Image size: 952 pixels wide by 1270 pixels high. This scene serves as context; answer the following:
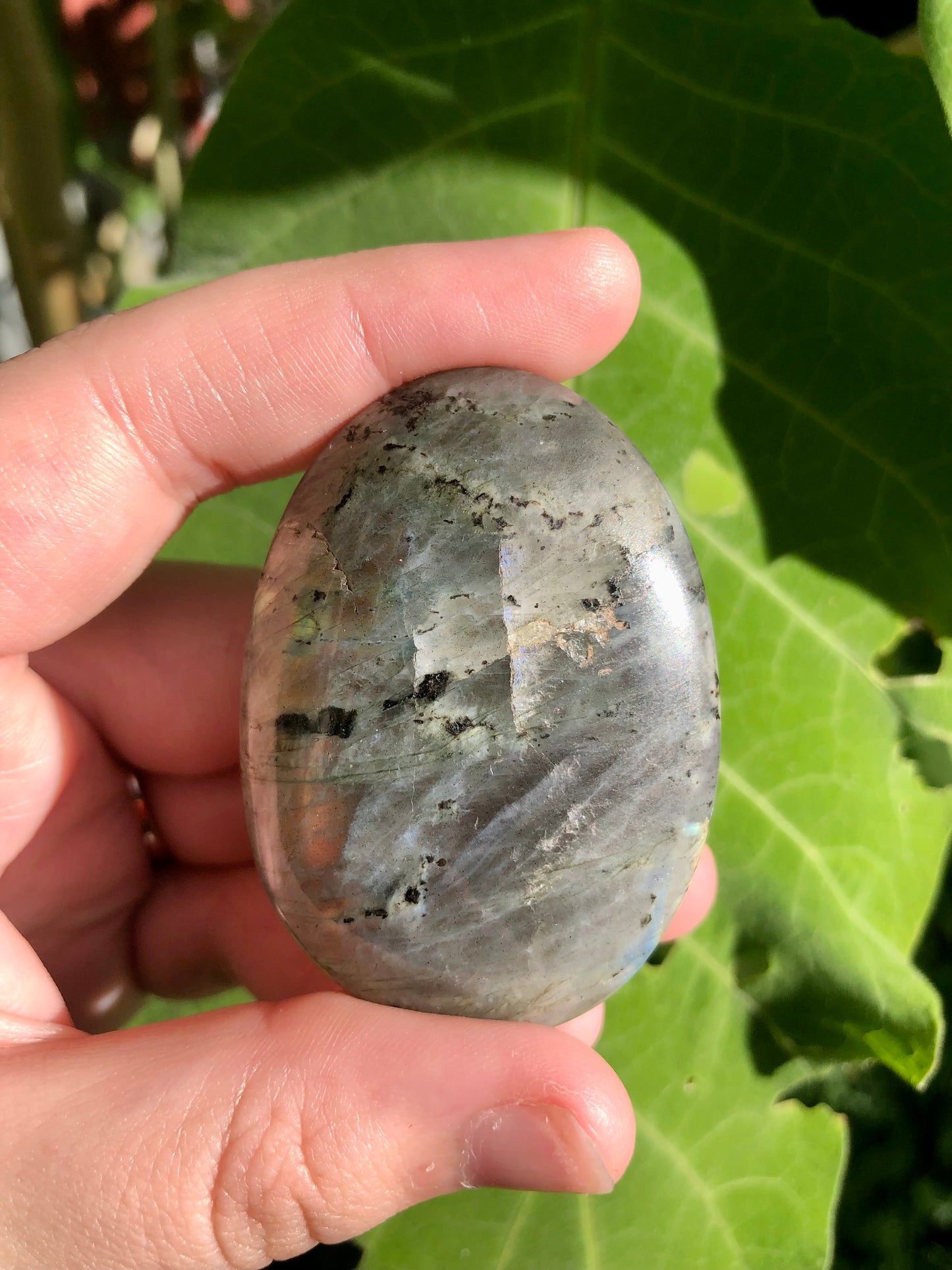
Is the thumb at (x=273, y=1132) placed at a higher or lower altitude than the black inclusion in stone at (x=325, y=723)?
lower

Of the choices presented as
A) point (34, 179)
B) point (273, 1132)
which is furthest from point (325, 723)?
point (34, 179)

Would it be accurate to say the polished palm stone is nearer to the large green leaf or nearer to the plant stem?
the large green leaf

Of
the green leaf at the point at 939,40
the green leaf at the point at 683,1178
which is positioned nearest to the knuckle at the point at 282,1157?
the green leaf at the point at 683,1178

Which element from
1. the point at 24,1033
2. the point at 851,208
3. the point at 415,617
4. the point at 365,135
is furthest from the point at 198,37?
the point at 24,1033

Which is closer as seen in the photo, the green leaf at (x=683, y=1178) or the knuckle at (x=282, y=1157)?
the knuckle at (x=282, y=1157)

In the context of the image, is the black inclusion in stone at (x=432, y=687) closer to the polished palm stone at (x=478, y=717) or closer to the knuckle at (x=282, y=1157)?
the polished palm stone at (x=478, y=717)

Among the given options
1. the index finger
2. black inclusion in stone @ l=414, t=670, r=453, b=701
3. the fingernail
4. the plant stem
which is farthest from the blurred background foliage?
black inclusion in stone @ l=414, t=670, r=453, b=701
